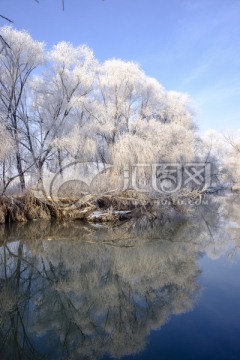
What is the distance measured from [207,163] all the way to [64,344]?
77.0 feet

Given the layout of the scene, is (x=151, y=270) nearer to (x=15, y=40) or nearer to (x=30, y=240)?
(x=30, y=240)

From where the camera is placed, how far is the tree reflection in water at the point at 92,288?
138 inches

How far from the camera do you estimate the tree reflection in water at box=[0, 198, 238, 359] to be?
3.50 metres

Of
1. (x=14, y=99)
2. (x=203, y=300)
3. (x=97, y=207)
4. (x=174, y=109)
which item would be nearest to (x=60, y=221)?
(x=97, y=207)

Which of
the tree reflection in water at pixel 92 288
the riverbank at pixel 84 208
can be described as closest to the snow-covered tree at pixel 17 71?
the riverbank at pixel 84 208

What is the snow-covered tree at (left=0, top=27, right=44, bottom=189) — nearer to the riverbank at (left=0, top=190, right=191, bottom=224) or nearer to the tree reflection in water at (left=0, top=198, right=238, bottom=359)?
the riverbank at (left=0, top=190, right=191, bottom=224)

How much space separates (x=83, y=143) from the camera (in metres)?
13.3

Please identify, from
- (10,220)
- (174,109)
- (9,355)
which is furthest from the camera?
(174,109)

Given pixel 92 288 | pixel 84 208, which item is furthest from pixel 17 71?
pixel 92 288

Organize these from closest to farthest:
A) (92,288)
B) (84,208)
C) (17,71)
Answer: (92,288) < (84,208) < (17,71)

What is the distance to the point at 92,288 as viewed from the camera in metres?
4.97

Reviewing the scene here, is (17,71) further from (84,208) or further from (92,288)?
(92,288)

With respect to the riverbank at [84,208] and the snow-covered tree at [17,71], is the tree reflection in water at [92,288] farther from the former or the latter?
the snow-covered tree at [17,71]

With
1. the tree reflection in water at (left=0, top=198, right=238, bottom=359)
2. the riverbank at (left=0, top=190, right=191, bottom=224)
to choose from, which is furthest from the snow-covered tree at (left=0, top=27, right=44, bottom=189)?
the tree reflection in water at (left=0, top=198, right=238, bottom=359)
